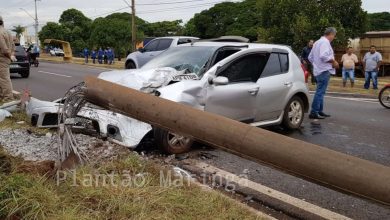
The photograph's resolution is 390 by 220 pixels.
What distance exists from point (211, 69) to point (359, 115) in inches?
197

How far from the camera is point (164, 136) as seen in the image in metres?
5.80

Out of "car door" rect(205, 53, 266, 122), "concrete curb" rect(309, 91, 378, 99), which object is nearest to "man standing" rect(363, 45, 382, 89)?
"concrete curb" rect(309, 91, 378, 99)

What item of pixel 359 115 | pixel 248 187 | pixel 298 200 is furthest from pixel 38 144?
pixel 359 115

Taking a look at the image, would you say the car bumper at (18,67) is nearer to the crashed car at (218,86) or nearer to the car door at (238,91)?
the crashed car at (218,86)

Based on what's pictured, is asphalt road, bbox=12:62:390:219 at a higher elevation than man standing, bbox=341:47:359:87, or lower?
lower

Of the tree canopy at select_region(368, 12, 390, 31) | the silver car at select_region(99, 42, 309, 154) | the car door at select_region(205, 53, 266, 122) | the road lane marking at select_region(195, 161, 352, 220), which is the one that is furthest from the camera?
the tree canopy at select_region(368, 12, 390, 31)

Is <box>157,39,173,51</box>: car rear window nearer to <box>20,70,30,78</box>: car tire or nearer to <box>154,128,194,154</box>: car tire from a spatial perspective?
<box>20,70,30,78</box>: car tire

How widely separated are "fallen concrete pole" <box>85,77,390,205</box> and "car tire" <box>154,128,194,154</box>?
207 centimetres

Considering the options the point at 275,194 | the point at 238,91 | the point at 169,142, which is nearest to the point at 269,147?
the point at 275,194

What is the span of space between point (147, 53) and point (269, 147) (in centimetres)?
1512

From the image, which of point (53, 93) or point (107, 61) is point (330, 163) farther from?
point (107, 61)

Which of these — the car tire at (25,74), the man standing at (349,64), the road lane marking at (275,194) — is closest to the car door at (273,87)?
the road lane marking at (275,194)

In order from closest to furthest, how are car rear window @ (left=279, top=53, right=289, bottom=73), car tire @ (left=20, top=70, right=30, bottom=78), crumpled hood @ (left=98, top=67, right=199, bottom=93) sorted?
crumpled hood @ (left=98, top=67, right=199, bottom=93) → car rear window @ (left=279, top=53, right=289, bottom=73) → car tire @ (left=20, top=70, right=30, bottom=78)

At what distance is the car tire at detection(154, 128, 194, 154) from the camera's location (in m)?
5.80
